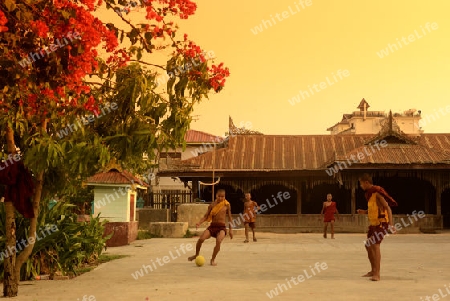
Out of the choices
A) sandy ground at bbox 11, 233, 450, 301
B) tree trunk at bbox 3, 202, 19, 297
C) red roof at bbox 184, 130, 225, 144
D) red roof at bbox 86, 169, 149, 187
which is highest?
red roof at bbox 184, 130, 225, 144

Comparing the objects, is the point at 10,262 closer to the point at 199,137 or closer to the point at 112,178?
the point at 112,178

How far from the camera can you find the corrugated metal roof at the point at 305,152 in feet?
96.0

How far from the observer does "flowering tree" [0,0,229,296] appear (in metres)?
7.07

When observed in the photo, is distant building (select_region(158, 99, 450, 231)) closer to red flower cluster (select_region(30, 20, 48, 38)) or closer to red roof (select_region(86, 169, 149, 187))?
red roof (select_region(86, 169, 149, 187))

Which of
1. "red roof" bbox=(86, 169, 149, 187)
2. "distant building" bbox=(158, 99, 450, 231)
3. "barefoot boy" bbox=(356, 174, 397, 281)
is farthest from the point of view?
"distant building" bbox=(158, 99, 450, 231)

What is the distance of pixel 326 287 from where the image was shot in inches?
363

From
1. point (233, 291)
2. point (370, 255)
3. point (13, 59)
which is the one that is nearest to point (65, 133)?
point (13, 59)

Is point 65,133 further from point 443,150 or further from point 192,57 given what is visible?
point 443,150

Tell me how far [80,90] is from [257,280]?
4.35 meters

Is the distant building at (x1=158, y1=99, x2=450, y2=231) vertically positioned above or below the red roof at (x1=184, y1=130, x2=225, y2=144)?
below

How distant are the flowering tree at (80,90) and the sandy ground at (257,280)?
138 centimetres

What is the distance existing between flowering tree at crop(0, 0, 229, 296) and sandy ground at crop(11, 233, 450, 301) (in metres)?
1.38

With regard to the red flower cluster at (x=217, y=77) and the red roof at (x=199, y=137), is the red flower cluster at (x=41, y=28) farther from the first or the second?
the red roof at (x=199, y=137)

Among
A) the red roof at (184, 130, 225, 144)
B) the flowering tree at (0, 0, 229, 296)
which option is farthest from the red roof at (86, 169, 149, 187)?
the red roof at (184, 130, 225, 144)
